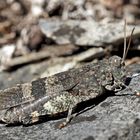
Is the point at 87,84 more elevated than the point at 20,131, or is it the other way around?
the point at 87,84

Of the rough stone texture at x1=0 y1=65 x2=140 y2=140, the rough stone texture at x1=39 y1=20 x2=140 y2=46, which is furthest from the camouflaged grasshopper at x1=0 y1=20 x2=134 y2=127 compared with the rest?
the rough stone texture at x1=39 y1=20 x2=140 y2=46

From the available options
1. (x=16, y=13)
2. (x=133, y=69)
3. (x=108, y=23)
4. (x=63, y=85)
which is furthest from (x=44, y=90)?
(x=16, y=13)

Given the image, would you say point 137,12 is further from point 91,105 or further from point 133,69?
point 91,105

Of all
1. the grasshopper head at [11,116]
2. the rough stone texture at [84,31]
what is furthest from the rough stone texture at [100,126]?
the rough stone texture at [84,31]

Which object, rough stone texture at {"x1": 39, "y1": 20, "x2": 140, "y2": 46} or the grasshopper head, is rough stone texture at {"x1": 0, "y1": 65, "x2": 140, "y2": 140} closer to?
the grasshopper head

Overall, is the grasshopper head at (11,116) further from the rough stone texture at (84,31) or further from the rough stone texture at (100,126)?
the rough stone texture at (84,31)

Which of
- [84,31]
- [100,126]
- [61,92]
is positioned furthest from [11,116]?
[84,31]
